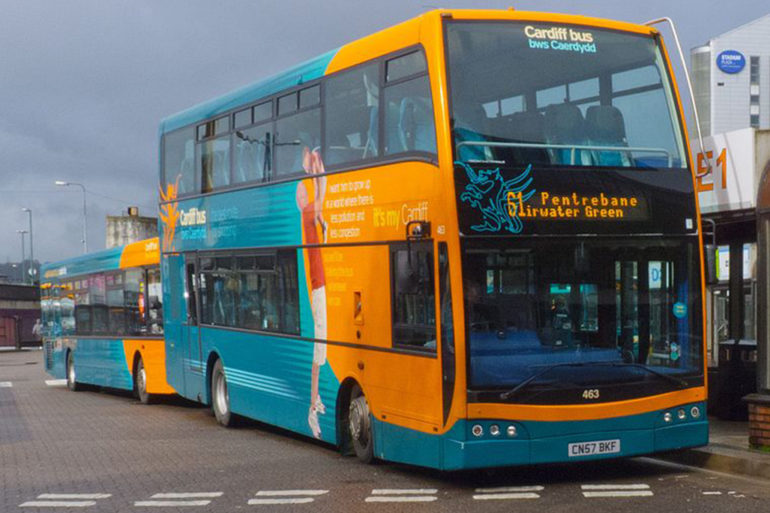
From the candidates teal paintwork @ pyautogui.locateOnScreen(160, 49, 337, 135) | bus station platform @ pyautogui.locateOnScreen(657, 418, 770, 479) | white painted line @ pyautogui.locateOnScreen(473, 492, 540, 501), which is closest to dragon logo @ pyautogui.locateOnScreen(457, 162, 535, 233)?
white painted line @ pyautogui.locateOnScreen(473, 492, 540, 501)

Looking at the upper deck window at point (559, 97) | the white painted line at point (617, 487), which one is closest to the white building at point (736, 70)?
the upper deck window at point (559, 97)

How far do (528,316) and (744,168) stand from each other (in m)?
6.78

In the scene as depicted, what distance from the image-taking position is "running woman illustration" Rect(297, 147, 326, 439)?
1332 centimetres

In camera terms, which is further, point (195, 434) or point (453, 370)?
point (195, 434)

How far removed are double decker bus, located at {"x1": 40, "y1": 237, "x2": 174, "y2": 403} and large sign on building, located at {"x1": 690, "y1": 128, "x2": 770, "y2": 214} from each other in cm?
1008

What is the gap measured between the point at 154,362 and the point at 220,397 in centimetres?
543

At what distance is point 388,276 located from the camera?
11633mm

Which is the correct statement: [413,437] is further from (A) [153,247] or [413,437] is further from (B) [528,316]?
(A) [153,247]

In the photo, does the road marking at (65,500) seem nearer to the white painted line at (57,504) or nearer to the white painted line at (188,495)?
the white painted line at (57,504)

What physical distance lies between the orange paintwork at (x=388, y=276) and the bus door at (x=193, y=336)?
18.4ft

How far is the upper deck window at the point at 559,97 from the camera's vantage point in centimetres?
1062

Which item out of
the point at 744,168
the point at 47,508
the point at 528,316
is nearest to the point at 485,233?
the point at 528,316

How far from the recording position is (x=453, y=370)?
33.8 feet

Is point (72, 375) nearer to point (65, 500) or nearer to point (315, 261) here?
point (315, 261)
